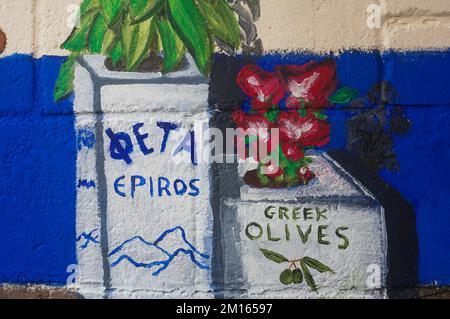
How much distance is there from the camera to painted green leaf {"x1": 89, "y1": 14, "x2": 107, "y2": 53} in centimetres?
234

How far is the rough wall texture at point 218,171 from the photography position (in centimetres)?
232

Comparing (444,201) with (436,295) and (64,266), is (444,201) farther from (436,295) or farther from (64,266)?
(64,266)

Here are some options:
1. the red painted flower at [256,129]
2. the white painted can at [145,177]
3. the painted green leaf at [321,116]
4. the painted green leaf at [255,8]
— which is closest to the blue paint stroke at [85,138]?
the white painted can at [145,177]

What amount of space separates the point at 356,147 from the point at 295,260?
2.12ft

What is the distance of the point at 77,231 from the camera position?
2.37 m

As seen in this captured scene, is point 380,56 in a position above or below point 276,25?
below

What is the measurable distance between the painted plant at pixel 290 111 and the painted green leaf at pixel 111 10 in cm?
69

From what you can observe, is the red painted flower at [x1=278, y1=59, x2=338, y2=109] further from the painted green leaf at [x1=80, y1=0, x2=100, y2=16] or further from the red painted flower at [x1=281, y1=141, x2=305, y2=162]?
the painted green leaf at [x1=80, y1=0, x2=100, y2=16]

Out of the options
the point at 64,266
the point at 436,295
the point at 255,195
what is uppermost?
the point at 255,195

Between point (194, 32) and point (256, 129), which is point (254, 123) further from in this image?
point (194, 32)

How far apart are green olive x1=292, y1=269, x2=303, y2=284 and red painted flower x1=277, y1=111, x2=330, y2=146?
644 millimetres

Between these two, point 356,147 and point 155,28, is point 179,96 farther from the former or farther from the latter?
point 356,147

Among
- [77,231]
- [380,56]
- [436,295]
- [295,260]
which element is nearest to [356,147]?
[380,56]

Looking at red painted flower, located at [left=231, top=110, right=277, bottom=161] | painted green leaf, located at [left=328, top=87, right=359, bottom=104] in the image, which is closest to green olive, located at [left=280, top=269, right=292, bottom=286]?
red painted flower, located at [left=231, top=110, right=277, bottom=161]
